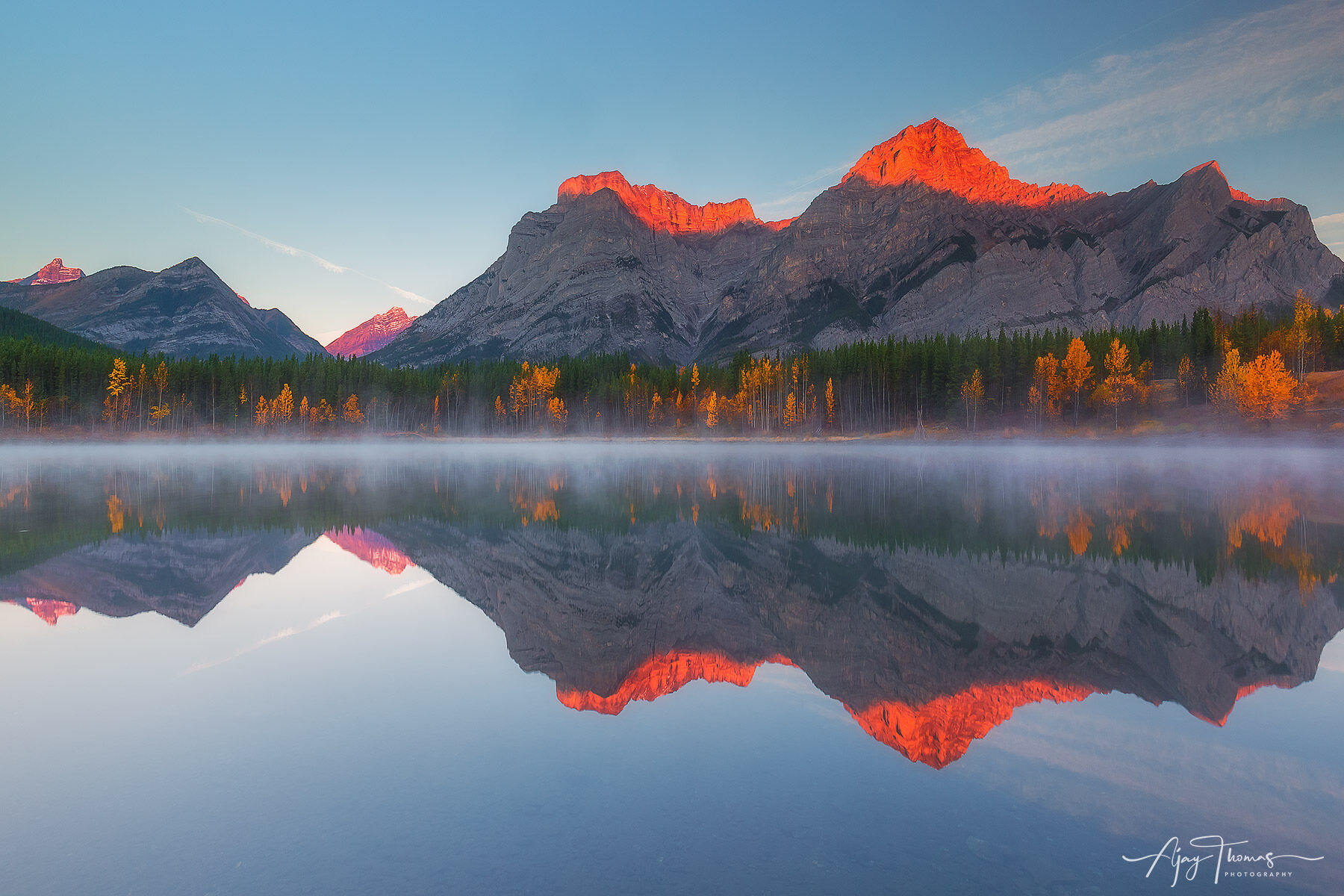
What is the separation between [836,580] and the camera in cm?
1438

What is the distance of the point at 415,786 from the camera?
19.9 feet

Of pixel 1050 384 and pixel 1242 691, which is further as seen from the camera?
pixel 1050 384

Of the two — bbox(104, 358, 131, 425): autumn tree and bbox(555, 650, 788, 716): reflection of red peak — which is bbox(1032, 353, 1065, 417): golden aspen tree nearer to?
bbox(555, 650, 788, 716): reflection of red peak

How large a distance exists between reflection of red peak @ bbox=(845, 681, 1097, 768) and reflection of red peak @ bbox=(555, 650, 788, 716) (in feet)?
6.16

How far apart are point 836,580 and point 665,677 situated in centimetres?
624

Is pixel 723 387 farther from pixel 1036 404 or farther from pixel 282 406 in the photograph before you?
pixel 282 406

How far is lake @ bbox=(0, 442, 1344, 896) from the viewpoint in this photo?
5090 millimetres

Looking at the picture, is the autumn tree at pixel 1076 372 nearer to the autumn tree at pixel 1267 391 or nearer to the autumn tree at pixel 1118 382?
the autumn tree at pixel 1118 382

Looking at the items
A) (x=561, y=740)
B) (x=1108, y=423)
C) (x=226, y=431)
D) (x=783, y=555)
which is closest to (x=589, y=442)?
(x=226, y=431)

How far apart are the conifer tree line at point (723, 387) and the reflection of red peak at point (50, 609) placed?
101 meters

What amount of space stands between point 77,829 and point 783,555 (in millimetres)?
14158

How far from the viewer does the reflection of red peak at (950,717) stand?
7129 mm

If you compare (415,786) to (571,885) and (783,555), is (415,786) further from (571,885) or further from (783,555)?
(783,555)

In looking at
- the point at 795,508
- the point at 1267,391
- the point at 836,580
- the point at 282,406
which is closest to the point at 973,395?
the point at 1267,391
